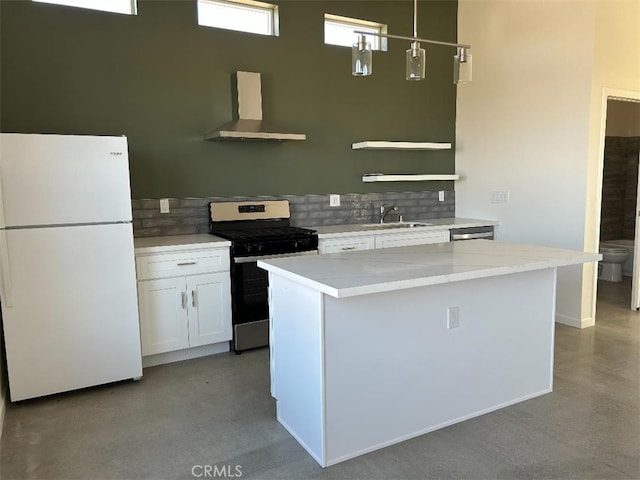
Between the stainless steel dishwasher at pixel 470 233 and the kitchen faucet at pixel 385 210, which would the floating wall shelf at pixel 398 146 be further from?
the stainless steel dishwasher at pixel 470 233

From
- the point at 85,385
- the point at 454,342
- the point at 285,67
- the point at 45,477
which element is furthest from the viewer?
the point at 285,67

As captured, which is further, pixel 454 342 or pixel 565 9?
pixel 565 9

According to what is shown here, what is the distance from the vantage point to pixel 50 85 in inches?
142

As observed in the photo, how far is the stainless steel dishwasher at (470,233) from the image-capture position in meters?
4.92

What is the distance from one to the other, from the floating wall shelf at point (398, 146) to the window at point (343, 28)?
94 cm

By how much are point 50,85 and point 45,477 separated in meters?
2.70

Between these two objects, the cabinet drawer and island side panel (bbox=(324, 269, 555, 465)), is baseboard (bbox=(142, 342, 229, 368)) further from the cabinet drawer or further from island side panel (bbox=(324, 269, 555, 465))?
island side panel (bbox=(324, 269, 555, 465))

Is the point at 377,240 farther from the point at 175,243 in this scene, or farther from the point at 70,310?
the point at 70,310

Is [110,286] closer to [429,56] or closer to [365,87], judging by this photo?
[365,87]

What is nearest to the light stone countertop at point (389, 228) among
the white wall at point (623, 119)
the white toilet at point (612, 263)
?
Answer: the white toilet at point (612, 263)

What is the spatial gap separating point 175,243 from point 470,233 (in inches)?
116

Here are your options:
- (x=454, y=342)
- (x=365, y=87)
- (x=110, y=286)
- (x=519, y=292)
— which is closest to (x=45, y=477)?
(x=110, y=286)

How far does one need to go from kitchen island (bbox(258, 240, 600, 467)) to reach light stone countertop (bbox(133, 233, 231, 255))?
119 cm

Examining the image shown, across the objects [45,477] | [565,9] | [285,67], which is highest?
[565,9]
